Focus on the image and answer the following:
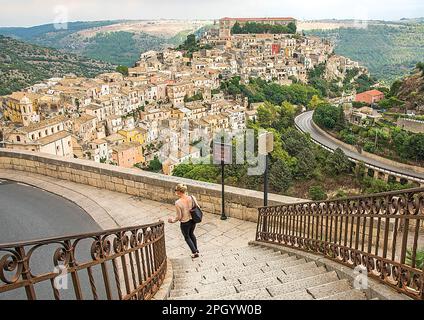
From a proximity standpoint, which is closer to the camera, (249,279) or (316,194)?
(249,279)

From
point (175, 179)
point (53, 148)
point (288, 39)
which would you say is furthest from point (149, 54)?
point (175, 179)

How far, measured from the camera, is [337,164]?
42.6 meters

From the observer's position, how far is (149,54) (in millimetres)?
109125

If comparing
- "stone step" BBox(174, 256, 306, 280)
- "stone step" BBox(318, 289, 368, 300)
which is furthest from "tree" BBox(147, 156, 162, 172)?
"stone step" BBox(318, 289, 368, 300)

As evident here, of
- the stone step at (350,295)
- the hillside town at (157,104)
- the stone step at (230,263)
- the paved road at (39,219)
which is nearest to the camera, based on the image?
the stone step at (350,295)

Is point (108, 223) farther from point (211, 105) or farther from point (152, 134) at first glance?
point (211, 105)

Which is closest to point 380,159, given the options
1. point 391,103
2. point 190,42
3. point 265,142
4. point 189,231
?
point 391,103

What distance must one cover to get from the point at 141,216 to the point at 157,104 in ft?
239

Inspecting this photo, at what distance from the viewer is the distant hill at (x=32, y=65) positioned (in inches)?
3847

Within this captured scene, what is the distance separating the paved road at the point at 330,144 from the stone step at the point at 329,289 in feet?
136

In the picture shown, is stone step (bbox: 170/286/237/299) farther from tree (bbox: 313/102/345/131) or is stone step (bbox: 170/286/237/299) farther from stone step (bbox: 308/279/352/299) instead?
tree (bbox: 313/102/345/131)

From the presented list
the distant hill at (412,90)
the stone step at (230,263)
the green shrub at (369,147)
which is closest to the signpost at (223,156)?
the stone step at (230,263)

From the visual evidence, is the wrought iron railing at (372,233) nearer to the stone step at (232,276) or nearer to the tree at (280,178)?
the stone step at (232,276)

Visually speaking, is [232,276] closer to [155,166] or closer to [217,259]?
[217,259]
